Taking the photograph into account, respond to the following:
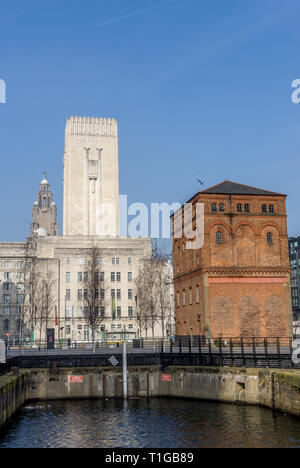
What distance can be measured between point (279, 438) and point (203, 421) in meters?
5.35

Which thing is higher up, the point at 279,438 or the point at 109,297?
the point at 109,297

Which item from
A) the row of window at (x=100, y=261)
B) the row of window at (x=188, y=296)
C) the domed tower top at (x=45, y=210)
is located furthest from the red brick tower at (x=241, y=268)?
the domed tower top at (x=45, y=210)

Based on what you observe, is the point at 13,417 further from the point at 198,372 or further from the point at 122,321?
the point at 122,321

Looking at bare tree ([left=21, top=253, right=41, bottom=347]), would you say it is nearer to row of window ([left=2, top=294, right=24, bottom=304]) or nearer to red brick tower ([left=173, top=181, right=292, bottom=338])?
row of window ([left=2, top=294, right=24, bottom=304])

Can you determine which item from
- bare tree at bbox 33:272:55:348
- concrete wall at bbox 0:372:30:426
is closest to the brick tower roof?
concrete wall at bbox 0:372:30:426

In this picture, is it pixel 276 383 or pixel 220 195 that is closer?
pixel 276 383

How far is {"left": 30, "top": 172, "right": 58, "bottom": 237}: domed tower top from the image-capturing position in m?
193

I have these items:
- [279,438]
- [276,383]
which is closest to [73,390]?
[276,383]

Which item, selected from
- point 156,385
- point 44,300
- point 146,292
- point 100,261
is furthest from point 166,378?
point 100,261

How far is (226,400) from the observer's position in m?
33.8

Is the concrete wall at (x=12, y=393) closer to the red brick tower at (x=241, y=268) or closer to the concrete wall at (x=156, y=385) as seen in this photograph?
the concrete wall at (x=156, y=385)

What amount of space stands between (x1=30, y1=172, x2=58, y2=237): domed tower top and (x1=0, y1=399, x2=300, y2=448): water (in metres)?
162

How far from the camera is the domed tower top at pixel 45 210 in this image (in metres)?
193

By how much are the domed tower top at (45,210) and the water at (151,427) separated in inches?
6390
